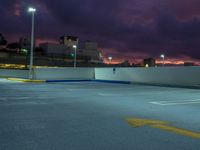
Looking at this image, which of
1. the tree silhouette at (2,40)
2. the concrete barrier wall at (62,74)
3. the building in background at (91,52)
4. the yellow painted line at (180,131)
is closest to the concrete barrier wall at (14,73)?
the concrete barrier wall at (62,74)

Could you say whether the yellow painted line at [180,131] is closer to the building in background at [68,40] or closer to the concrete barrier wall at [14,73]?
the concrete barrier wall at [14,73]

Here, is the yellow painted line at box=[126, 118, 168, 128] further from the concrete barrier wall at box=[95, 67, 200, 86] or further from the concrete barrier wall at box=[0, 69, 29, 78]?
the concrete barrier wall at box=[0, 69, 29, 78]

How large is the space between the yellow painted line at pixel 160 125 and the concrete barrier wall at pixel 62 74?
33150 mm

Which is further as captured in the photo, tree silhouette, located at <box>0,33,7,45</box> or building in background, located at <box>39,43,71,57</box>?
tree silhouette, located at <box>0,33,7,45</box>

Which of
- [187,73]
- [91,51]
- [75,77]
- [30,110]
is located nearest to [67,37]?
[91,51]

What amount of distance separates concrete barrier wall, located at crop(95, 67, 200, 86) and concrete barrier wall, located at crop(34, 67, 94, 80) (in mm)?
3299

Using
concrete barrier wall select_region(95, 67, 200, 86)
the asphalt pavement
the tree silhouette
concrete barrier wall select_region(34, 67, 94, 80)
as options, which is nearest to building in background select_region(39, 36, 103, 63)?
the tree silhouette

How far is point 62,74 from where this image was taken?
1638 inches

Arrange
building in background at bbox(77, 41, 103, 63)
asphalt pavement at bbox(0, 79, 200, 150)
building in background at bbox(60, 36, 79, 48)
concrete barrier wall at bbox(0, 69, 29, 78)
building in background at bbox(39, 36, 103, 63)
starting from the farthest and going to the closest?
building in background at bbox(60, 36, 79, 48), building in background at bbox(77, 41, 103, 63), building in background at bbox(39, 36, 103, 63), concrete barrier wall at bbox(0, 69, 29, 78), asphalt pavement at bbox(0, 79, 200, 150)

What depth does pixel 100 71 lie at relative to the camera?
4125cm

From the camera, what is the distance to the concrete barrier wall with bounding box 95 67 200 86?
27531 mm

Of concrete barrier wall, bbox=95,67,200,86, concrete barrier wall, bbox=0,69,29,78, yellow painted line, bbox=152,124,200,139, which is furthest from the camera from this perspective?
concrete barrier wall, bbox=0,69,29,78

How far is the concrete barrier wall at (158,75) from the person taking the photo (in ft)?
90.3

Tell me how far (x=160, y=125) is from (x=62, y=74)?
34320 mm
